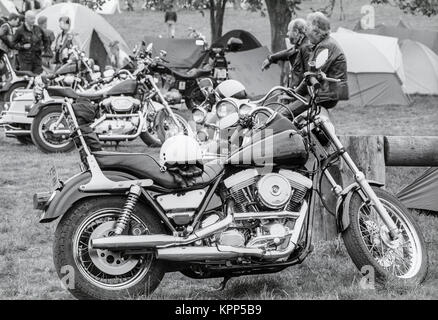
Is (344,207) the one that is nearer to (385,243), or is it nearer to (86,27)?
(385,243)

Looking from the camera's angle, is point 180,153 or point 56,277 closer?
point 180,153

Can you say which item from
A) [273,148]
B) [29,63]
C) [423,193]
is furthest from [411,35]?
[273,148]

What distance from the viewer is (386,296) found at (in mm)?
5027

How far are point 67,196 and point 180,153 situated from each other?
0.72 metres

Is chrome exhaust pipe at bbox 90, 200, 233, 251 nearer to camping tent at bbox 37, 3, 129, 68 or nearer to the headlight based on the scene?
the headlight

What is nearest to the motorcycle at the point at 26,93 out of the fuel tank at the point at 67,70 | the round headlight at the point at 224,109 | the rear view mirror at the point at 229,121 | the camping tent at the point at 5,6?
the fuel tank at the point at 67,70

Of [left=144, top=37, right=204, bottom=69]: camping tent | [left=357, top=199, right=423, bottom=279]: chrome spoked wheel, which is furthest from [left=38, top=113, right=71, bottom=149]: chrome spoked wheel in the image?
[left=144, top=37, right=204, bottom=69]: camping tent

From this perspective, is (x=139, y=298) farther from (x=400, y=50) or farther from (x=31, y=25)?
(x=400, y=50)

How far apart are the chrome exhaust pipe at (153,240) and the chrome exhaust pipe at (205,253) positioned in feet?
0.15

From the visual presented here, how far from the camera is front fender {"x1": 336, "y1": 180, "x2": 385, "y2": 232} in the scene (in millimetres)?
5199

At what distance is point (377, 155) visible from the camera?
6449 millimetres

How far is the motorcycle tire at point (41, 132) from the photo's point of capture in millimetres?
11492

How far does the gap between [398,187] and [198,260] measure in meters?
4.61
